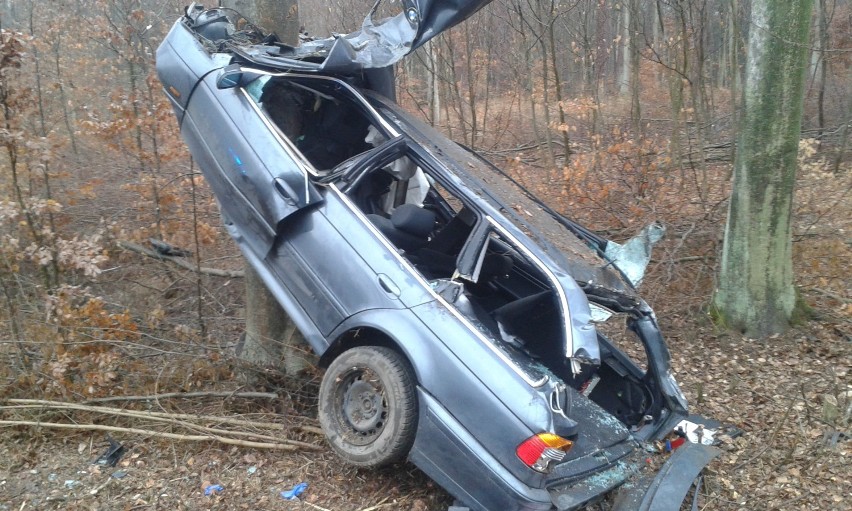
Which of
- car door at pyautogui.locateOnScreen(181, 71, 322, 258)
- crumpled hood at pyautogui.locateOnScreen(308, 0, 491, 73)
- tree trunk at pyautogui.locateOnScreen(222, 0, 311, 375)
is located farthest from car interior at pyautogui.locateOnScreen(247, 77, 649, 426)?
tree trunk at pyautogui.locateOnScreen(222, 0, 311, 375)

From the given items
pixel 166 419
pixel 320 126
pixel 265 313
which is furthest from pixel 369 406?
pixel 320 126

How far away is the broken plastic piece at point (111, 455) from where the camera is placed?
4292 millimetres

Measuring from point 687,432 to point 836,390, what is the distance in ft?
4.49

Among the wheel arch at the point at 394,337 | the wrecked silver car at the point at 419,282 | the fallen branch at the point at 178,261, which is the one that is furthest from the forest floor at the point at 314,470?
Answer: the fallen branch at the point at 178,261

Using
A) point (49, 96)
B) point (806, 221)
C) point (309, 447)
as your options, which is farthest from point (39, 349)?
point (806, 221)

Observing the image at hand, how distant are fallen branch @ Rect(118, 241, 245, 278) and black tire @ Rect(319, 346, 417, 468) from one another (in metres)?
4.12

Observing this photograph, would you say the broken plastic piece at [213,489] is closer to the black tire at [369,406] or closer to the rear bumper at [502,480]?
the black tire at [369,406]

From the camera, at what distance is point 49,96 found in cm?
990

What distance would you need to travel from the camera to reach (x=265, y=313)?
5.48 meters

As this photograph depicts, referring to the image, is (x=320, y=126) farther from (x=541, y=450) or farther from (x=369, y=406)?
(x=541, y=450)

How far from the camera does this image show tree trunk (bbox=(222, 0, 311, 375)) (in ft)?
18.0

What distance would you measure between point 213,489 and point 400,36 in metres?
3.55

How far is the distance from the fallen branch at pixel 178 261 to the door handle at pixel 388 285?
4227mm

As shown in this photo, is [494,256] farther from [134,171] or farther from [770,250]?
[134,171]
